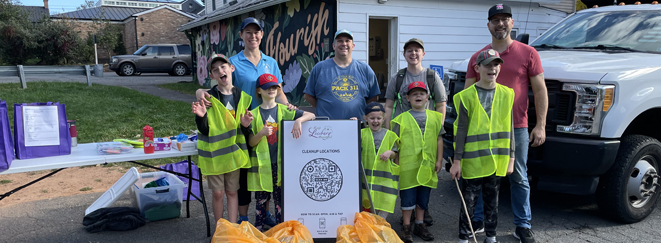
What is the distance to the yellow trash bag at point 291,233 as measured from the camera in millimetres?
3436

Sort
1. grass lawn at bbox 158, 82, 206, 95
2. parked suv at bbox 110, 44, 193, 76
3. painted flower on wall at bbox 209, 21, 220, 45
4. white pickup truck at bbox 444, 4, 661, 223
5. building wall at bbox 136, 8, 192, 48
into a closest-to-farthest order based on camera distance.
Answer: white pickup truck at bbox 444, 4, 661, 223 < grass lawn at bbox 158, 82, 206, 95 < painted flower on wall at bbox 209, 21, 220, 45 < parked suv at bbox 110, 44, 193, 76 < building wall at bbox 136, 8, 192, 48

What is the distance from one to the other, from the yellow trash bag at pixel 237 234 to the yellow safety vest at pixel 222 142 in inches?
20.5

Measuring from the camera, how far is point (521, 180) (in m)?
3.86

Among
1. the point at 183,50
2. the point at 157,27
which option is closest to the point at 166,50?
the point at 183,50

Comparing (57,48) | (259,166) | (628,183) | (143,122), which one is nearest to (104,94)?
(143,122)

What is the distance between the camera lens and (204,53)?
19328mm

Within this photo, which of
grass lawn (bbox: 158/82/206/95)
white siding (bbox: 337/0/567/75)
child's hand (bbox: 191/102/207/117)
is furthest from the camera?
grass lawn (bbox: 158/82/206/95)

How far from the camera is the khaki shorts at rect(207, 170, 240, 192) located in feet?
12.6

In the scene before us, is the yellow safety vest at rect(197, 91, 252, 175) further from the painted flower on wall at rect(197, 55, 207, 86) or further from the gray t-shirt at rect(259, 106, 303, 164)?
the painted flower on wall at rect(197, 55, 207, 86)

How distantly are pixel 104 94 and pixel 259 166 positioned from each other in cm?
1227

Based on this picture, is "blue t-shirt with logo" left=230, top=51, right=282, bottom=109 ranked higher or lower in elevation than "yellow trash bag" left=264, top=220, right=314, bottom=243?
higher

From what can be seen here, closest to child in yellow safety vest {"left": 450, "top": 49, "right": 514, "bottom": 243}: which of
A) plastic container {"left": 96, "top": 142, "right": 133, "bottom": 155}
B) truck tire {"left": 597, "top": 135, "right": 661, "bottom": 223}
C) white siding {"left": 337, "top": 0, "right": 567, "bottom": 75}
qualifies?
truck tire {"left": 597, "top": 135, "right": 661, "bottom": 223}

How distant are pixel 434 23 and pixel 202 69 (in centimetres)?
1104

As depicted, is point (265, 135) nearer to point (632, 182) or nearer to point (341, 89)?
point (341, 89)
